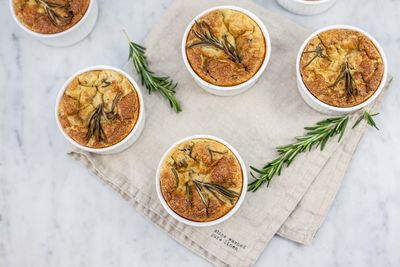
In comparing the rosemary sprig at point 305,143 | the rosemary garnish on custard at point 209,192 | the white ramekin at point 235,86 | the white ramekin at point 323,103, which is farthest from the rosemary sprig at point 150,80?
the white ramekin at point 323,103

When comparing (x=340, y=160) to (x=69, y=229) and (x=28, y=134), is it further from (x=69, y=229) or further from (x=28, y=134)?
(x=28, y=134)

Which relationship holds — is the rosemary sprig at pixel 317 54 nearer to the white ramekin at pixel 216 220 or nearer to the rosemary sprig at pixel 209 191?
the white ramekin at pixel 216 220

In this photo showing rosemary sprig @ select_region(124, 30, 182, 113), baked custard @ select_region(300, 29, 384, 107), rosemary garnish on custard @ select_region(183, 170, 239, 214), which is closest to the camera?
rosemary garnish on custard @ select_region(183, 170, 239, 214)

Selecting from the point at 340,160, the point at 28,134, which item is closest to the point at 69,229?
the point at 28,134

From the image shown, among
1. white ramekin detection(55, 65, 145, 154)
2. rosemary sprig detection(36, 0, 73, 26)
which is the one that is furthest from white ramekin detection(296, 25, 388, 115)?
rosemary sprig detection(36, 0, 73, 26)

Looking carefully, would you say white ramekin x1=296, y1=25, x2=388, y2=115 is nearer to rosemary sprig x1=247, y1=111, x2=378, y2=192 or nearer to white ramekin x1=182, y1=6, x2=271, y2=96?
rosemary sprig x1=247, y1=111, x2=378, y2=192
